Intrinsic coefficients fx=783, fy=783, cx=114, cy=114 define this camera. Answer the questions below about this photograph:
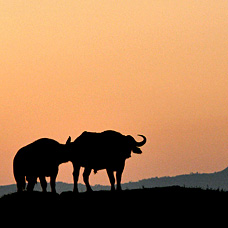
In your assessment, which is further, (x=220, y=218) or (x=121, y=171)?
(x=121, y=171)

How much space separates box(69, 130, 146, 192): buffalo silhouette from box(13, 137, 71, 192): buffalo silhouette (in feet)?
2.30

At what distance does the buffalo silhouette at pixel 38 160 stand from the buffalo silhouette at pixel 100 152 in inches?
27.6

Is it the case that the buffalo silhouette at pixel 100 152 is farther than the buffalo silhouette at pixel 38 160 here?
No

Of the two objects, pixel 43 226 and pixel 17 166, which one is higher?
pixel 17 166

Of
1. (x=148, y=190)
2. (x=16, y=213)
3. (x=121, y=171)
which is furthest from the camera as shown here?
(x=121, y=171)

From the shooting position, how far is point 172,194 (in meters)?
36.9

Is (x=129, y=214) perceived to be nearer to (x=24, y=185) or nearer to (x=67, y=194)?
(x=67, y=194)

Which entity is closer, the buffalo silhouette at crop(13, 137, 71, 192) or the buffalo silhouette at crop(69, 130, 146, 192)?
the buffalo silhouette at crop(69, 130, 146, 192)

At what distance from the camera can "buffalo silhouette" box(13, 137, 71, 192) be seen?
42.2m

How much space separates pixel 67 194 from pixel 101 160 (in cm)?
398

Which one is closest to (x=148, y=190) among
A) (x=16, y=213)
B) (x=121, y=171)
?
(x=121, y=171)

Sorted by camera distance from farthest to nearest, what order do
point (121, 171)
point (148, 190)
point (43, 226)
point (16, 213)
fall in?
point (121, 171)
point (148, 190)
point (16, 213)
point (43, 226)

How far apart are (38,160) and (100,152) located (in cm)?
341

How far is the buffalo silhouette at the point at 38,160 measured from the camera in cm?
4225
